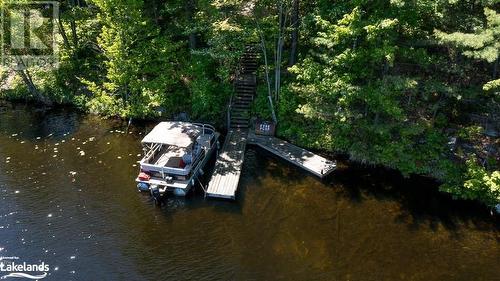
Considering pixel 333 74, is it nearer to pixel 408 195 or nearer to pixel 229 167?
pixel 408 195

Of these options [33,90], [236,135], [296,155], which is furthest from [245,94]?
[33,90]

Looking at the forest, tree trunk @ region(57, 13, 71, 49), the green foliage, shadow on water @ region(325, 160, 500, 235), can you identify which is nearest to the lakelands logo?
the forest

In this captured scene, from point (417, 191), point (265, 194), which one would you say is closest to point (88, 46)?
point (265, 194)

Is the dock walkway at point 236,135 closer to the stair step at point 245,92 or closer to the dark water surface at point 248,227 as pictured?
the stair step at point 245,92

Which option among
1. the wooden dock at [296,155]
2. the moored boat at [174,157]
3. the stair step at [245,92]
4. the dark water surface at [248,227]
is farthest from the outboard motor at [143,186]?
the stair step at [245,92]

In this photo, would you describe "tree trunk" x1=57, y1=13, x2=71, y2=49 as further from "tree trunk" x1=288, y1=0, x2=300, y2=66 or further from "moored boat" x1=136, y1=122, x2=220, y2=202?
"tree trunk" x1=288, y1=0, x2=300, y2=66

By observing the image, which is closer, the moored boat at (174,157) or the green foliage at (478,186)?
the green foliage at (478,186)

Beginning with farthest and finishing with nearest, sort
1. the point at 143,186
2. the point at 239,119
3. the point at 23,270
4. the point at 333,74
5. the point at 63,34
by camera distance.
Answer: the point at 63,34, the point at 239,119, the point at 333,74, the point at 143,186, the point at 23,270
